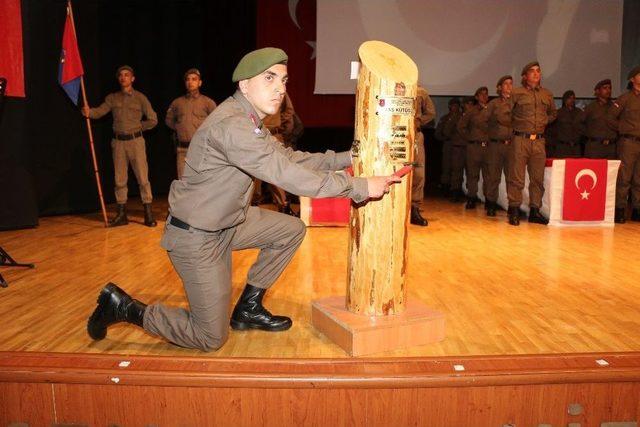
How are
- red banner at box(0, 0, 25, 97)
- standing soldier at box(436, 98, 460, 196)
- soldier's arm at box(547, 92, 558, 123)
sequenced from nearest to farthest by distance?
red banner at box(0, 0, 25, 97) < soldier's arm at box(547, 92, 558, 123) < standing soldier at box(436, 98, 460, 196)

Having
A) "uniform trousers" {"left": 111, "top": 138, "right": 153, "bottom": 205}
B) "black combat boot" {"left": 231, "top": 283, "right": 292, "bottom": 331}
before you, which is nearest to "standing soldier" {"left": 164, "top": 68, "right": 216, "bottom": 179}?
"uniform trousers" {"left": 111, "top": 138, "right": 153, "bottom": 205}

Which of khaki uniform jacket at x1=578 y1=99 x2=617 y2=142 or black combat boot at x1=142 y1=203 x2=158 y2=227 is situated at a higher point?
khaki uniform jacket at x1=578 y1=99 x2=617 y2=142

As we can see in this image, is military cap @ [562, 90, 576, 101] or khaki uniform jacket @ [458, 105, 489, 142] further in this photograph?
military cap @ [562, 90, 576, 101]

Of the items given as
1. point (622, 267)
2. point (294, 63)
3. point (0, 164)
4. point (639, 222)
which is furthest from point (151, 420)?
point (294, 63)

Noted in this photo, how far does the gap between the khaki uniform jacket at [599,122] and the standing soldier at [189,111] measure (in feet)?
14.9

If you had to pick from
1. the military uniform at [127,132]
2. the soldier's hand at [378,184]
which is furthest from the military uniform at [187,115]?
the soldier's hand at [378,184]

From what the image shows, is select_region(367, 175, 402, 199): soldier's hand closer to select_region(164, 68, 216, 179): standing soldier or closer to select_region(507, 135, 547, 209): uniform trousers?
select_region(164, 68, 216, 179): standing soldier

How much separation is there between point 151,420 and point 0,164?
4505 millimetres

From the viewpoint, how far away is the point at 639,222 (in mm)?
6730

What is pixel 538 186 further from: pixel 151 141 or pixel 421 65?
pixel 151 141

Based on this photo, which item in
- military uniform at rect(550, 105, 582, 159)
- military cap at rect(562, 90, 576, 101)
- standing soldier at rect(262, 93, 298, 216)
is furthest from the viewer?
military uniform at rect(550, 105, 582, 159)

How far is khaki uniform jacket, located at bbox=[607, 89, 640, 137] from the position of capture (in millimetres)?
6809

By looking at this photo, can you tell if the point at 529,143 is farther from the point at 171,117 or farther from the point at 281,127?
the point at 171,117

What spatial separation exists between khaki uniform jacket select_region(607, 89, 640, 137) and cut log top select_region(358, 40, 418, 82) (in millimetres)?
5150
